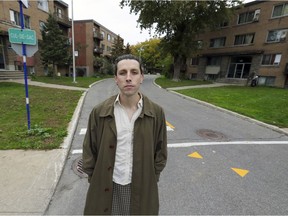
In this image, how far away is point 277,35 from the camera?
21.1 m

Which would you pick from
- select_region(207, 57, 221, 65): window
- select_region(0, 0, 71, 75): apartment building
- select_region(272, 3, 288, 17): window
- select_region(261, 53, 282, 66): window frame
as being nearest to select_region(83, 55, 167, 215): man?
select_region(0, 0, 71, 75): apartment building

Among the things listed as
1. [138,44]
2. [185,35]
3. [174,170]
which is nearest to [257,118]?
[174,170]

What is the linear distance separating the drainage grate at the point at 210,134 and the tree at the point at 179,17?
17.8 m

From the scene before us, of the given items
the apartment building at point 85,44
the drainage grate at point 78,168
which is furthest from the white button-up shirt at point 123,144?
the apartment building at point 85,44

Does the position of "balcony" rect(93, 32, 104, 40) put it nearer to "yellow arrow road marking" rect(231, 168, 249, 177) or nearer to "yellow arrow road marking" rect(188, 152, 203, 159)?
"yellow arrow road marking" rect(188, 152, 203, 159)

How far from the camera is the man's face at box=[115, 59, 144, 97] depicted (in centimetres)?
172

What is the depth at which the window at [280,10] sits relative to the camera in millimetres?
20222

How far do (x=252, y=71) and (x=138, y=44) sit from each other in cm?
4584

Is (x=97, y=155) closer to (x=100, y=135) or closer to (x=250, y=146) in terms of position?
(x=100, y=135)

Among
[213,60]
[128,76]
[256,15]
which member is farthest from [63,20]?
[128,76]

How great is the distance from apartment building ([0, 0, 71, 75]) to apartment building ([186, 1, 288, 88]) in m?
24.4

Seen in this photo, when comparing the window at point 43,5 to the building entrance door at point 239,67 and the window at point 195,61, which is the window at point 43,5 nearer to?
the window at point 195,61

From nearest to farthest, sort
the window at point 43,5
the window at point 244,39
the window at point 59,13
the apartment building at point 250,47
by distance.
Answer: the apartment building at point 250,47
the window at point 244,39
the window at point 43,5
the window at point 59,13

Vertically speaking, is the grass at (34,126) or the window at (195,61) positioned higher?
the window at (195,61)
